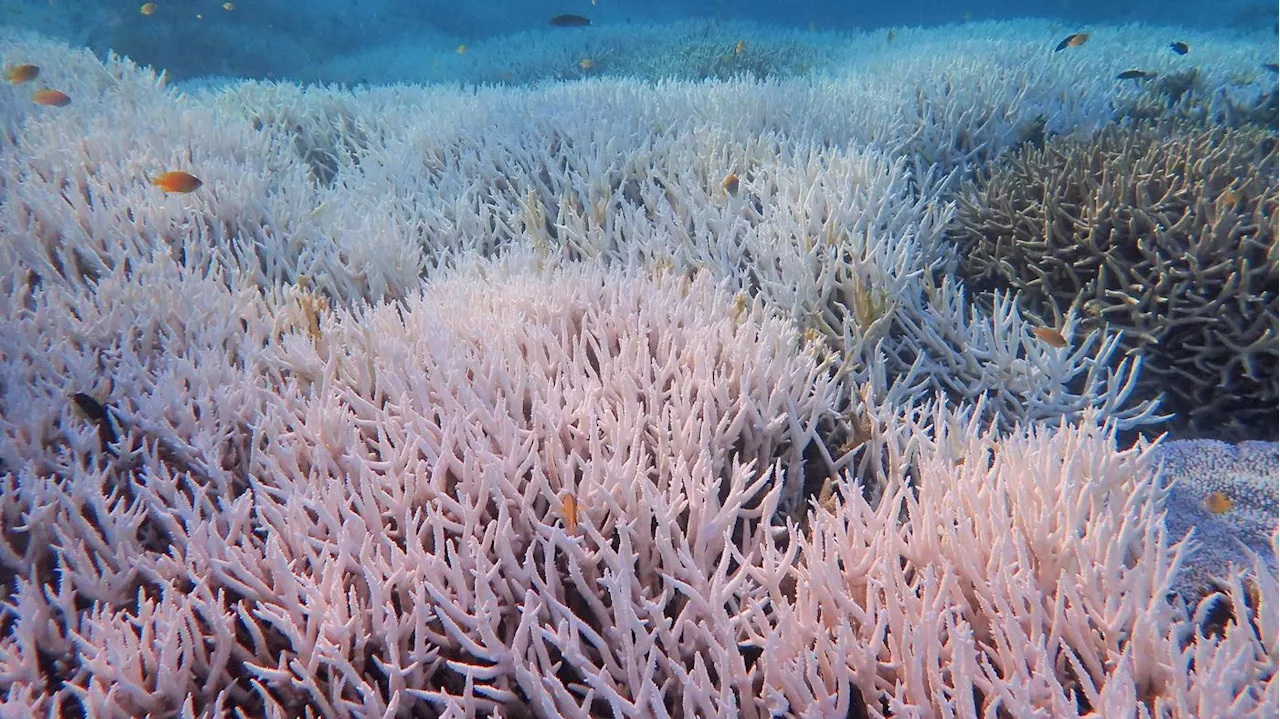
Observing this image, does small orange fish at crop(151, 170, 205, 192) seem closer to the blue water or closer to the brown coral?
the brown coral

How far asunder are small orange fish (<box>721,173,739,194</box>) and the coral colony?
1.8 inches

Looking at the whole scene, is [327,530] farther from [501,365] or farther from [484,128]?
[484,128]

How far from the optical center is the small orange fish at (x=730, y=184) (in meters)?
4.71

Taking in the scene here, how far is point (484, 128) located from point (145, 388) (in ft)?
14.4

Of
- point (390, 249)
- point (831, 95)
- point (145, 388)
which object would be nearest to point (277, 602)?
point (145, 388)

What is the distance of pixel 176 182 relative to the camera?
4434mm

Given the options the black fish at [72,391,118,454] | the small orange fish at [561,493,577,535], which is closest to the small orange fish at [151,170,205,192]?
the black fish at [72,391,118,454]

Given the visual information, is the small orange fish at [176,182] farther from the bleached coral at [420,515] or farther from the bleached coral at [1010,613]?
the bleached coral at [1010,613]

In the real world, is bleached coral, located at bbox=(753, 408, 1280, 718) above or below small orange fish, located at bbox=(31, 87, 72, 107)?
below

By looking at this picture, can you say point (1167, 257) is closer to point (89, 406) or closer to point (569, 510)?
point (569, 510)

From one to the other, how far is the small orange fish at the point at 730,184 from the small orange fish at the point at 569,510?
3190 millimetres

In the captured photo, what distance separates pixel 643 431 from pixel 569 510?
0.54m

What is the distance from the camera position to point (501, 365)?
2785 mm

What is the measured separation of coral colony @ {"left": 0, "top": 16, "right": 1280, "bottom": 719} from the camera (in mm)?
1795
